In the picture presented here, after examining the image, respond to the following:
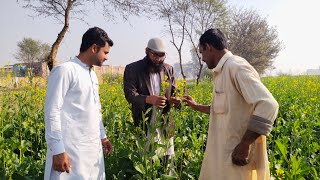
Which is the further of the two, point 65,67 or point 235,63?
point 65,67

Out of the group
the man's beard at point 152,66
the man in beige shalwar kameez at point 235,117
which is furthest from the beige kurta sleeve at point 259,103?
the man's beard at point 152,66

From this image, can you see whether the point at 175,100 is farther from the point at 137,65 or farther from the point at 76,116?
the point at 76,116

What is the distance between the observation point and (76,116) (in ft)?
7.77

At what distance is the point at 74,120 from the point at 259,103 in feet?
4.31

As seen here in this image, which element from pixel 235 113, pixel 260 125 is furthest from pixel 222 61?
pixel 260 125

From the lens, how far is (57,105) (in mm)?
2207

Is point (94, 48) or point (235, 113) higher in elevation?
point (94, 48)

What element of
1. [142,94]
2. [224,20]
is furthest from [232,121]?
[224,20]

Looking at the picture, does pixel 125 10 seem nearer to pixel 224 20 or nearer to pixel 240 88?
pixel 240 88

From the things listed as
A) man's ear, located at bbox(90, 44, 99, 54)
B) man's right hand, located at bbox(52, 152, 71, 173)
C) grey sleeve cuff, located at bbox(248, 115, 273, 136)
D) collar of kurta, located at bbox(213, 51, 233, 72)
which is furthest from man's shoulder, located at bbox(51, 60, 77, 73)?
grey sleeve cuff, located at bbox(248, 115, 273, 136)

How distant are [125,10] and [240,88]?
37.9ft

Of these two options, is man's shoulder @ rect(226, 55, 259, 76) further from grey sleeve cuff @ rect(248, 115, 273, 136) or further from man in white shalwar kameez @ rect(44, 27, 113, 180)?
man in white shalwar kameez @ rect(44, 27, 113, 180)

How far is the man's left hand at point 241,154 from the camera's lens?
2074mm

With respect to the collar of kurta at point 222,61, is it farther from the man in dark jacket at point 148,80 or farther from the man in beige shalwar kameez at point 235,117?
the man in dark jacket at point 148,80
